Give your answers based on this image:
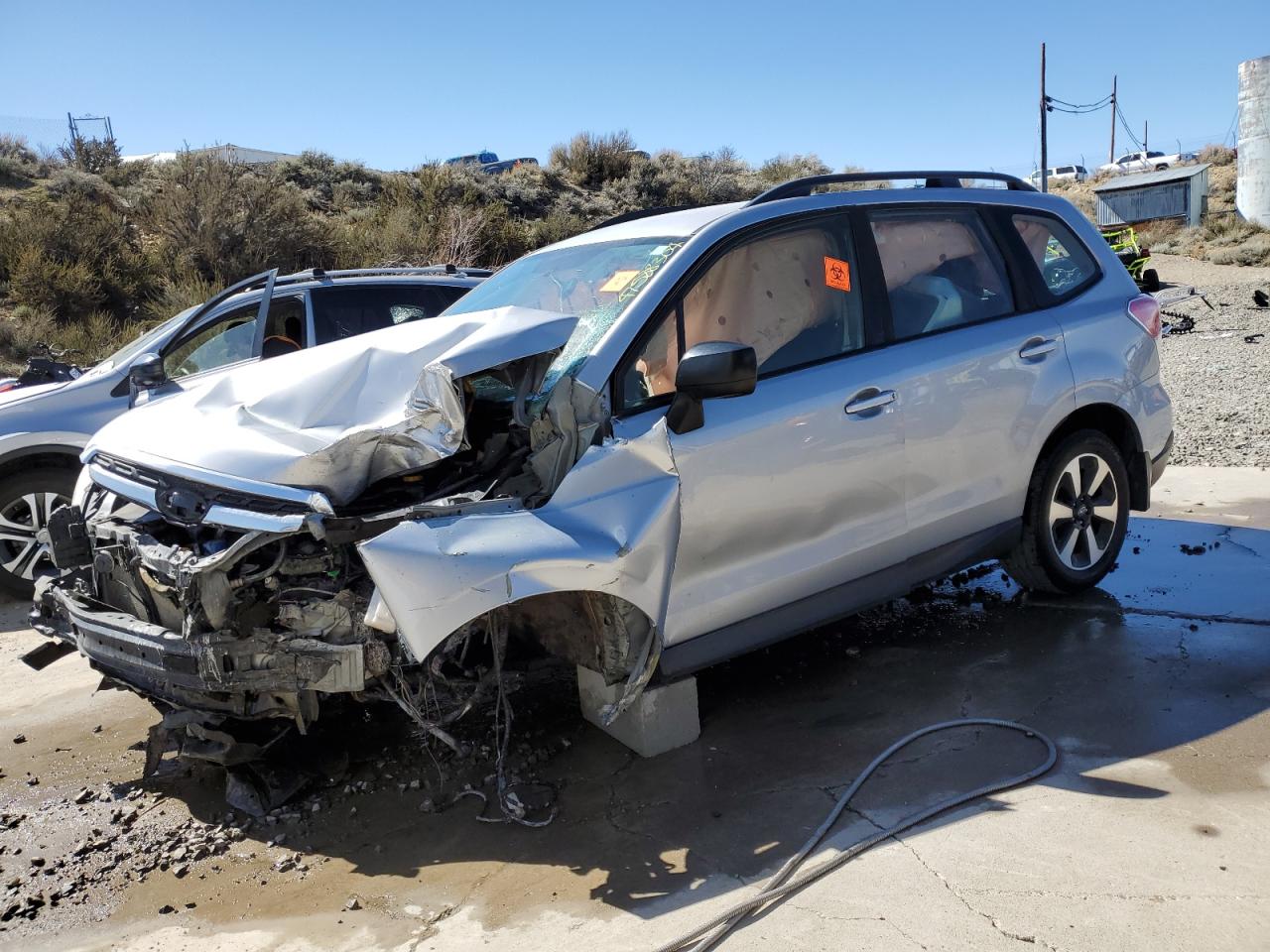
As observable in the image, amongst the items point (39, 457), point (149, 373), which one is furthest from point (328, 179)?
point (149, 373)

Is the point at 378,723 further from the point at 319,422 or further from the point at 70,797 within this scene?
the point at 319,422

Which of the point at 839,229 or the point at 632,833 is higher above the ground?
the point at 839,229

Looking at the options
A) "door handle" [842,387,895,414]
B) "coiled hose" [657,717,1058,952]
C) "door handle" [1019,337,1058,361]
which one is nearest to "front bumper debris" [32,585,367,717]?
"coiled hose" [657,717,1058,952]

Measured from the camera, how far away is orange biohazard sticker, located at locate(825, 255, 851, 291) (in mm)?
4406

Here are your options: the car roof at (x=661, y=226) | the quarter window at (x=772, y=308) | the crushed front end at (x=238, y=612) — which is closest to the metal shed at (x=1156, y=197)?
the car roof at (x=661, y=226)

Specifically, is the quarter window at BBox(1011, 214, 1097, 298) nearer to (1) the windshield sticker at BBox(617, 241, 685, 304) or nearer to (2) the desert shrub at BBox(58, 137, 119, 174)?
(1) the windshield sticker at BBox(617, 241, 685, 304)

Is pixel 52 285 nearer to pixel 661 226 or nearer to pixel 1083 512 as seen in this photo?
pixel 661 226

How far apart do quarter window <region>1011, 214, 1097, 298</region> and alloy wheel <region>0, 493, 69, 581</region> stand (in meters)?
5.85

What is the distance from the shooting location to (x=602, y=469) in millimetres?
3525

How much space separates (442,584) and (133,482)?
1.44m

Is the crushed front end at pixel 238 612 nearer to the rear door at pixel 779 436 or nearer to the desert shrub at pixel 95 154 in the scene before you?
the rear door at pixel 779 436

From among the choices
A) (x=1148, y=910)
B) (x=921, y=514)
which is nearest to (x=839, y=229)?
(x=921, y=514)

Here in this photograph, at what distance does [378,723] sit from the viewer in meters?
4.56

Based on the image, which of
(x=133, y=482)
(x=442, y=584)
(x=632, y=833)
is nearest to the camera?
(x=442, y=584)
